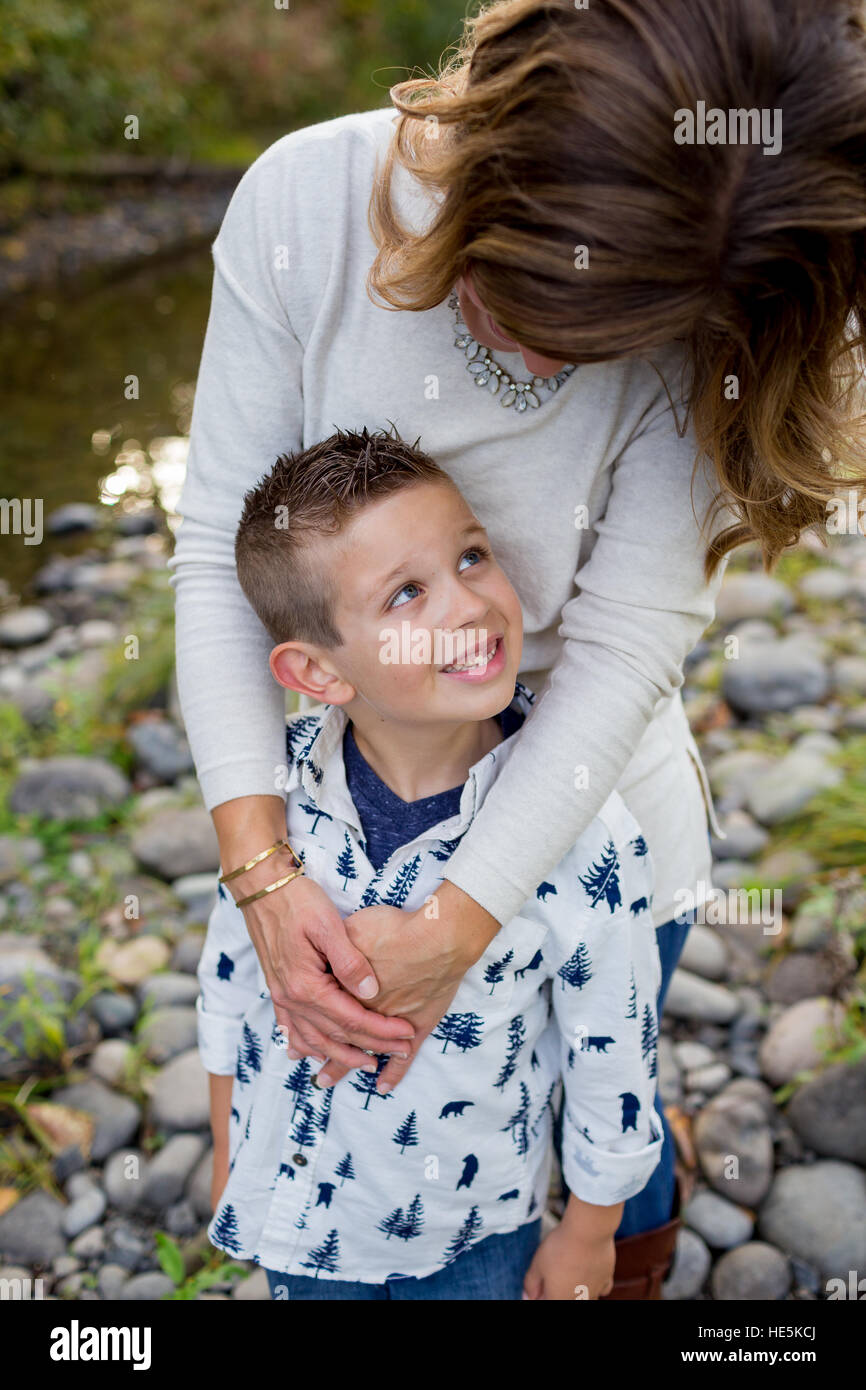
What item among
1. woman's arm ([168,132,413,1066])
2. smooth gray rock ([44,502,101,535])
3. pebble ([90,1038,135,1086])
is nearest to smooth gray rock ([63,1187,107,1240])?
pebble ([90,1038,135,1086])

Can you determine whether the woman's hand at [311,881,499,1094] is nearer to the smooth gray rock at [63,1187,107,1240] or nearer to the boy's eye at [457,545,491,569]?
the boy's eye at [457,545,491,569]

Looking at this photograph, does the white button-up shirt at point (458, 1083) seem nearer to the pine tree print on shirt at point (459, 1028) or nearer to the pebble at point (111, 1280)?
the pine tree print on shirt at point (459, 1028)

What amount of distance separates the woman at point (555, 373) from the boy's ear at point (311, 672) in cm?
9

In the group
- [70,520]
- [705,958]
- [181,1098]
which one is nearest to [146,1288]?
[181,1098]

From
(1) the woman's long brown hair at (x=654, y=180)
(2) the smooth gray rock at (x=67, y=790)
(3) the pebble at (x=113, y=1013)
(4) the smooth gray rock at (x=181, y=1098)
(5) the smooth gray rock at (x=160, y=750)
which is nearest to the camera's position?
(1) the woman's long brown hair at (x=654, y=180)

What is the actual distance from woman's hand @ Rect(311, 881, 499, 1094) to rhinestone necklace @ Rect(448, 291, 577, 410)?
0.60 meters

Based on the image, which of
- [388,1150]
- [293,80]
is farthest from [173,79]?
[388,1150]

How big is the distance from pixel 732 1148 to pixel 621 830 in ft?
3.62

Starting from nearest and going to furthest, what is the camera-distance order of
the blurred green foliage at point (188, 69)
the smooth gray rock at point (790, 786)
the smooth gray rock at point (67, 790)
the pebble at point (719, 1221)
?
the pebble at point (719, 1221)
the smooth gray rock at point (790, 786)
the smooth gray rock at point (67, 790)
the blurred green foliage at point (188, 69)

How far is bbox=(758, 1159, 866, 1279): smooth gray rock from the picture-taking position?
6.68ft

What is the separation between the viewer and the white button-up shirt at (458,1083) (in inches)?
56.9

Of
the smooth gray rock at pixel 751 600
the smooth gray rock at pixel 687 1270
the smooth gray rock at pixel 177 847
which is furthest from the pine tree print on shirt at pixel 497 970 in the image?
the smooth gray rock at pixel 751 600
